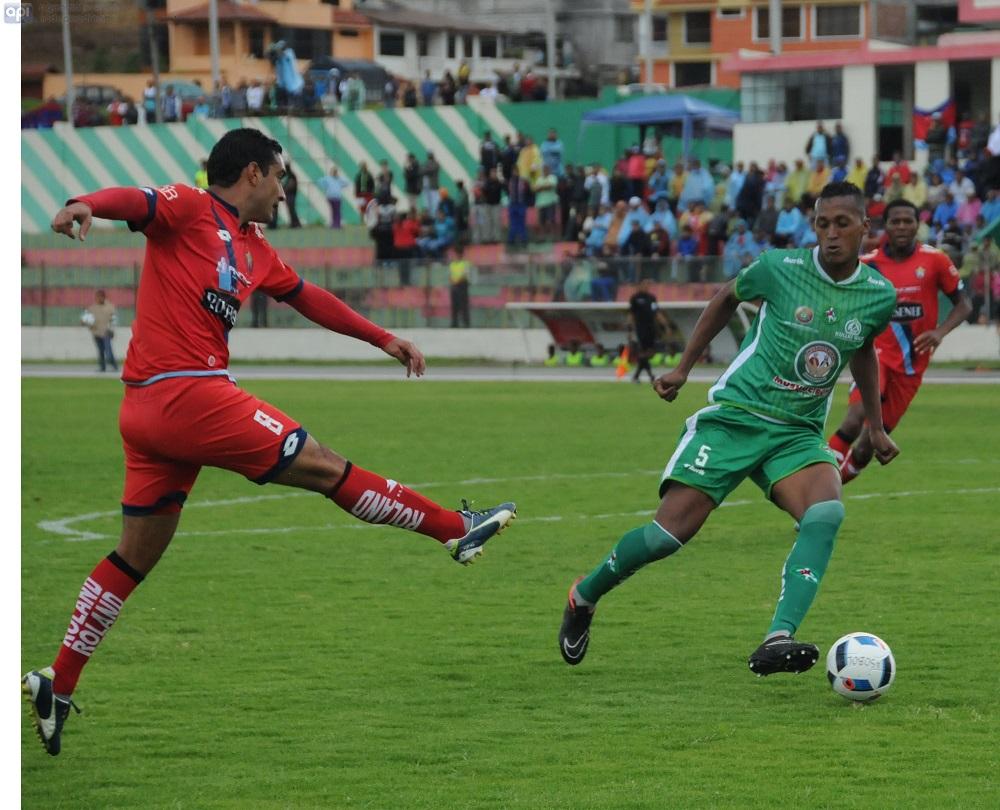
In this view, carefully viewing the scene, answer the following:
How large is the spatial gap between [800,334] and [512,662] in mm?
2068

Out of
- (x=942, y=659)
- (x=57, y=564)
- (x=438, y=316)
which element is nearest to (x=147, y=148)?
(x=438, y=316)

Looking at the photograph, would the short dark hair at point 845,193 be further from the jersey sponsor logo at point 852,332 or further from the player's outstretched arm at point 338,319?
the player's outstretched arm at point 338,319

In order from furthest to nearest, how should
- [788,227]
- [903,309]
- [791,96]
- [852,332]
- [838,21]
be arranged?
1. [838,21]
2. [791,96]
3. [788,227]
4. [903,309]
5. [852,332]

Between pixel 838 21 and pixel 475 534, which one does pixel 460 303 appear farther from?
pixel 838 21

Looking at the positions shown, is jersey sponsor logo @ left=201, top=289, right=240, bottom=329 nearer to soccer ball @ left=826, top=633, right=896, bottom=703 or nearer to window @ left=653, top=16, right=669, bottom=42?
soccer ball @ left=826, top=633, right=896, bottom=703

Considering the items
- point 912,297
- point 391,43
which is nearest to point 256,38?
point 391,43

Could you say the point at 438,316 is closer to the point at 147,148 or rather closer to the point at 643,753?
the point at 147,148

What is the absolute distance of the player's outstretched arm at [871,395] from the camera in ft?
28.8

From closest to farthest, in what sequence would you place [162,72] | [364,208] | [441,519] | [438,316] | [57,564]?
[441,519]
[57,564]
[438,316]
[364,208]
[162,72]

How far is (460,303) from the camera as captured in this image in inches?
1575

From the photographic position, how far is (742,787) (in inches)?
261

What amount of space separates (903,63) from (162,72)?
2182 inches

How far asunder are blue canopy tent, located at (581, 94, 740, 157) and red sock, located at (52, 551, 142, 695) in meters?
36.3
